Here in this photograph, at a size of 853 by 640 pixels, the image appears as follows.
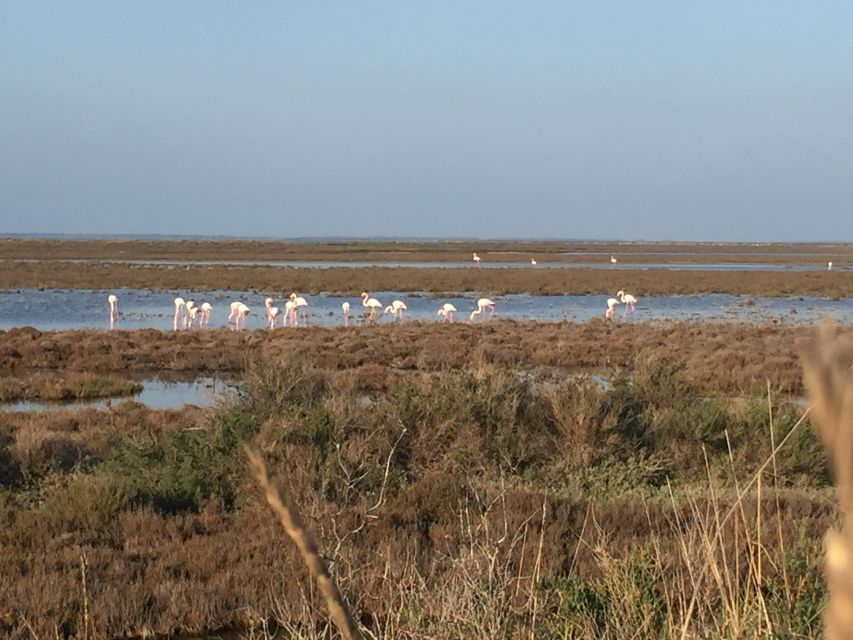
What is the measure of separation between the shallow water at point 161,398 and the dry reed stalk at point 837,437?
15.1 m

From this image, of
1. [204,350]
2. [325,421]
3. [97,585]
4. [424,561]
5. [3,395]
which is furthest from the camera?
[204,350]

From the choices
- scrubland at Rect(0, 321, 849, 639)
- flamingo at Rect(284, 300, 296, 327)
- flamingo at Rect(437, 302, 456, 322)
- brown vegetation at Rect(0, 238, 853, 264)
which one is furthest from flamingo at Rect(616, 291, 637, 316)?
brown vegetation at Rect(0, 238, 853, 264)

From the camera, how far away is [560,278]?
6069 cm

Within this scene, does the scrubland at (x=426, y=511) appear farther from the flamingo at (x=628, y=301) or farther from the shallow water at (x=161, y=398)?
the flamingo at (x=628, y=301)

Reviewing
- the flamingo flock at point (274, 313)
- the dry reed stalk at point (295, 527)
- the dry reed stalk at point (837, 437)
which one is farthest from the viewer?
the flamingo flock at point (274, 313)

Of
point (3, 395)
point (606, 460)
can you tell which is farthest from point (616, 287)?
point (606, 460)

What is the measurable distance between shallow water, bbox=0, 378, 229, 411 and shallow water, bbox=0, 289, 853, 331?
12118mm

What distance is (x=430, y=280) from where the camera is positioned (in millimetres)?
57844

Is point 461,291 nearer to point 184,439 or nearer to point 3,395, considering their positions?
point 3,395

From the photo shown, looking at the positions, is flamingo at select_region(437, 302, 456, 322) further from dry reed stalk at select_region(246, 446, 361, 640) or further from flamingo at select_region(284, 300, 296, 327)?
dry reed stalk at select_region(246, 446, 361, 640)

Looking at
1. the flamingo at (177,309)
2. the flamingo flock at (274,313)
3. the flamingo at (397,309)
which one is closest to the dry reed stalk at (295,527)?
the flamingo flock at (274,313)

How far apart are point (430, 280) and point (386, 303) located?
15072 millimetres

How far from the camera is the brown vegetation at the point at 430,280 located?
50.8 meters

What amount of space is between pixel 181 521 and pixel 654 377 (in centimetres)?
744
